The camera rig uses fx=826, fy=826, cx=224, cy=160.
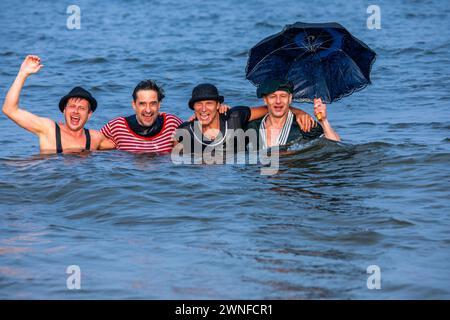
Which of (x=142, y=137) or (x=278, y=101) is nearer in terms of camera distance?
(x=278, y=101)

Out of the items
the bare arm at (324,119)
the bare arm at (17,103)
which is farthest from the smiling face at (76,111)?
the bare arm at (324,119)

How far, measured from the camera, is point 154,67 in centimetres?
1880

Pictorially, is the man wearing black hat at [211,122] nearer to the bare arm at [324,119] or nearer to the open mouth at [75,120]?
the bare arm at [324,119]

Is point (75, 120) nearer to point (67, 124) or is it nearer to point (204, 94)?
point (67, 124)

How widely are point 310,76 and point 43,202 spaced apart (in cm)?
407

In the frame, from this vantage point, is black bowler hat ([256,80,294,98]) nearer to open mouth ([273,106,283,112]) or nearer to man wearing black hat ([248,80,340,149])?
man wearing black hat ([248,80,340,149])

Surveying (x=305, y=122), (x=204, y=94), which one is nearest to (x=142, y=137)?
(x=204, y=94)

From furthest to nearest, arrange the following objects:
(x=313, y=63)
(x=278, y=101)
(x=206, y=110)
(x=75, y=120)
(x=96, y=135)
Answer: (x=313, y=63) < (x=96, y=135) < (x=75, y=120) < (x=278, y=101) < (x=206, y=110)

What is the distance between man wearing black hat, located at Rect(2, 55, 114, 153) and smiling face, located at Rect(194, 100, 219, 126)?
1332 mm

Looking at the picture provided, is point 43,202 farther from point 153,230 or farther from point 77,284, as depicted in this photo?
point 77,284

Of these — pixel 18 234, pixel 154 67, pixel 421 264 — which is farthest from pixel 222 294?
pixel 154 67

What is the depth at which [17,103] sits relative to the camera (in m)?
10.1

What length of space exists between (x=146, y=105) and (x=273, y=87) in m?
1.59

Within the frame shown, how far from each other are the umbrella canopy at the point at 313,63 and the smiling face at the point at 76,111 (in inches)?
89.5
